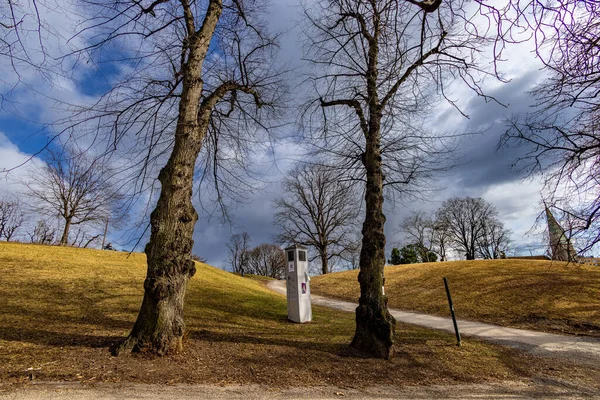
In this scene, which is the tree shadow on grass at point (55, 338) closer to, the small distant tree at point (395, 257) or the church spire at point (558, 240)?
the church spire at point (558, 240)

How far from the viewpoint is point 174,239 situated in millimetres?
5074

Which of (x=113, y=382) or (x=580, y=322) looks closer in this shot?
(x=113, y=382)

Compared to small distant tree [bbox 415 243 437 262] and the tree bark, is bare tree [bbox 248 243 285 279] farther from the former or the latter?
the tree bark

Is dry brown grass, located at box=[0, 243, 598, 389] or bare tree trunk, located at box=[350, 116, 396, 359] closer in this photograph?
dry brown grass, located at box=[0, 243, 598, 389]

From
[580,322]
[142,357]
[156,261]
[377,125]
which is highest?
[377,125]

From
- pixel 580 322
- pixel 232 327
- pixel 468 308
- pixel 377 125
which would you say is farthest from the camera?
pixel 468 308

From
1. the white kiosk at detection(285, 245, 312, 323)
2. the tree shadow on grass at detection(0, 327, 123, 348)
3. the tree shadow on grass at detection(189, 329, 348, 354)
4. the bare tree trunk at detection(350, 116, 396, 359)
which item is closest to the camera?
the tree shadow on grass at detection(0, 327, 123, 348)

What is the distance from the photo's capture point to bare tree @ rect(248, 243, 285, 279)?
6562cm

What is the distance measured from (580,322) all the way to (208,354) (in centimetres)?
1185

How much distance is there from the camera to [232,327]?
295 inches

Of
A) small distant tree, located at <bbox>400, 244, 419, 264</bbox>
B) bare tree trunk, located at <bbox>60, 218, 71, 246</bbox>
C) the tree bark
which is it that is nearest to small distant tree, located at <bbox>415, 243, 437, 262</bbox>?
small distant tree, located at <bbox>400, 244, 419, 264</bbox>

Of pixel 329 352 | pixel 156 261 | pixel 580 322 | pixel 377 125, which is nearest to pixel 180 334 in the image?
pixel 156 261

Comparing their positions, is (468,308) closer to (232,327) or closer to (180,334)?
(232,327)

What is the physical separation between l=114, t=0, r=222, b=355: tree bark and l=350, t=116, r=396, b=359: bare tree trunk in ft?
9.89
